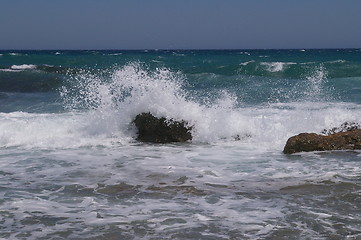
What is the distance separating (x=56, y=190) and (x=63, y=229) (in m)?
1.41

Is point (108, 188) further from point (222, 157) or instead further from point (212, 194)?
point (222, 157)

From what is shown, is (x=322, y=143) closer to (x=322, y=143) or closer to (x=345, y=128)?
(x=322, y=143)

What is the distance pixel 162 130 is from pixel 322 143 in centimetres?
287

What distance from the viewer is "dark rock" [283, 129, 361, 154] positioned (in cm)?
786

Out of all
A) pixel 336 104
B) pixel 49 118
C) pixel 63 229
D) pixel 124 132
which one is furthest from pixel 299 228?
pixel 336 104

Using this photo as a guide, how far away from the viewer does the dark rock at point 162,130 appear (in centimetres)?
920

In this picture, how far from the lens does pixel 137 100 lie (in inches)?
391

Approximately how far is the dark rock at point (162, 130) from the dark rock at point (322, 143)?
2.08 meters

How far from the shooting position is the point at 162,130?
9.23 meters

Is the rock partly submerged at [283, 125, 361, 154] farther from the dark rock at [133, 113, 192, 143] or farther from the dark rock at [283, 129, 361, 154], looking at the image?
the dark rock at [133, 113, 192, 143]

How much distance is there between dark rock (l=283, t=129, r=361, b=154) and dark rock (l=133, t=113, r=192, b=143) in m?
2.08

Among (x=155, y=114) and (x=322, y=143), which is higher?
(x=155, y=114)

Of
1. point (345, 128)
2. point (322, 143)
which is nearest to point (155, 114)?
point (322, 143)

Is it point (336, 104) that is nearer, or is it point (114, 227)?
point (114, 227)
